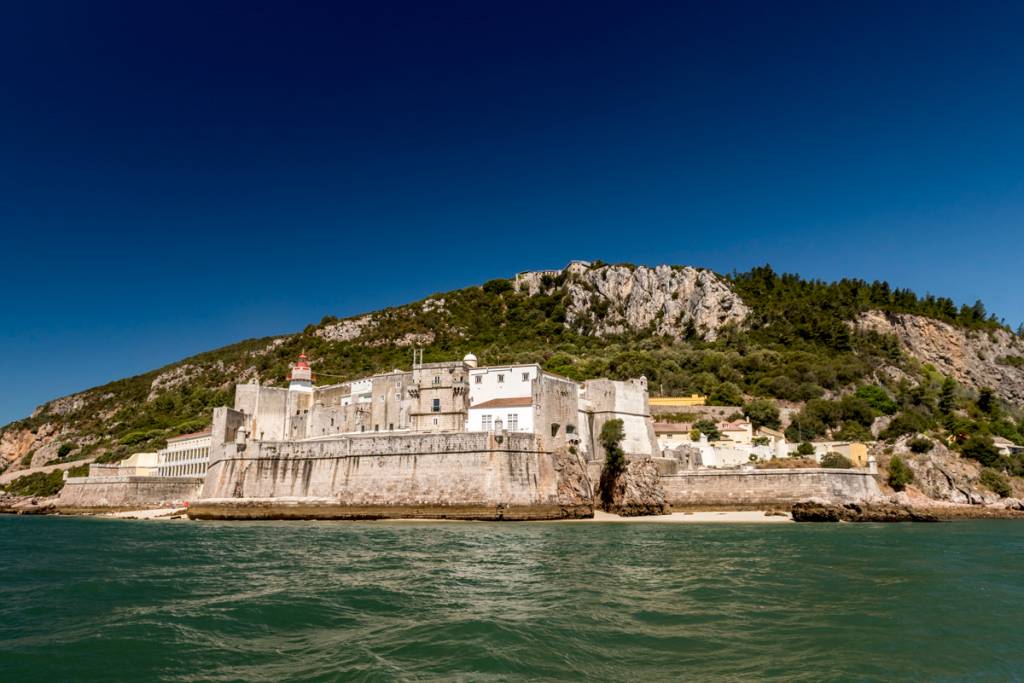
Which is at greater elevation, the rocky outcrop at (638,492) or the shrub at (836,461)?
the shrub at (836,461)

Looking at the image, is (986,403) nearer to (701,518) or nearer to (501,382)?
(701,518)

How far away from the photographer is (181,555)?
67.3ft

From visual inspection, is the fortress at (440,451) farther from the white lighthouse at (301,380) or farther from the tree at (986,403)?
the tree at (986,403)

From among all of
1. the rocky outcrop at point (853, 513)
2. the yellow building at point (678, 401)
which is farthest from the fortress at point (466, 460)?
the yellow building at point (678, 401)

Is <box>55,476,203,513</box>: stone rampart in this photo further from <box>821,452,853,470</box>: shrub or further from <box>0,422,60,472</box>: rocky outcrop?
<box>0,422,60,472</box>: rocky outcrop

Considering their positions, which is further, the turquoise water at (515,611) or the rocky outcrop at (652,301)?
the rocky outcrop at (652,301)

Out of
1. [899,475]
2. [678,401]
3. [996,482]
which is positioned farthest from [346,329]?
[996,482]

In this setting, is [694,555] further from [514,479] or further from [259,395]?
[259,395]

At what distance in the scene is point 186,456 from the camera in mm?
53438

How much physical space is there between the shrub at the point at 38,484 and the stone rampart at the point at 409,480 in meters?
29.8

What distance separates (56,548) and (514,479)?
1773 centimetres

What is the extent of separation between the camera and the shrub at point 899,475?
37.2m

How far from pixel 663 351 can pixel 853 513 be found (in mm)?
40276

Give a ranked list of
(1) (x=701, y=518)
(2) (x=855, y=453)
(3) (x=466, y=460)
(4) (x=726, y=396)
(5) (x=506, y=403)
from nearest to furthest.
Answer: (1) (x=701, y=518)
(3) (x=466, y=460)
(5) (x=506, y=403)
(2) (x=855, y=453)
(4) (x=726, y=396)
